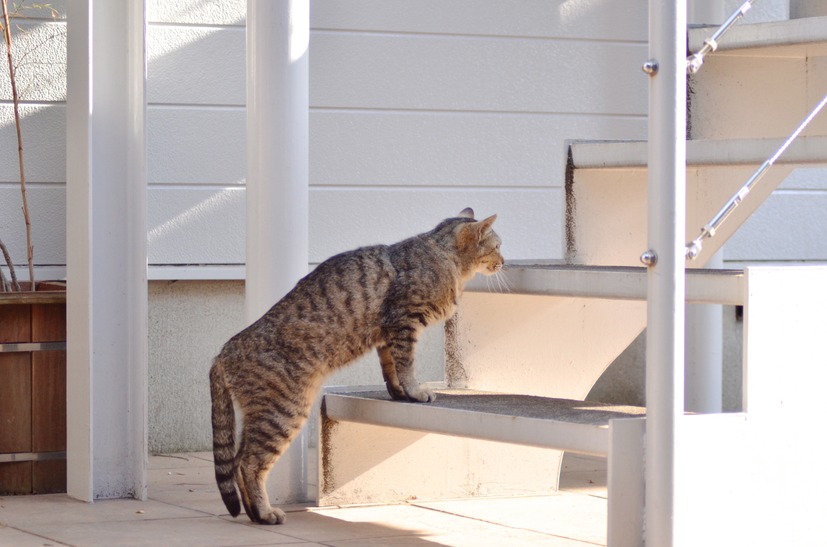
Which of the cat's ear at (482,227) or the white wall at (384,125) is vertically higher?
the white wall at (384,125)

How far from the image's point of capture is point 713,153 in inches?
156

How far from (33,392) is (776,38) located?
2.98 metres

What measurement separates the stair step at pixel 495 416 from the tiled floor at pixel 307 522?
14.2 inches

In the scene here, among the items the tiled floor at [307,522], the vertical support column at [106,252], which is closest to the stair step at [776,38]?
the tiled floor at [307,522]

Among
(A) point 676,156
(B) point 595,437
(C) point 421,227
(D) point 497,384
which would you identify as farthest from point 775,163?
(C) point 421,227

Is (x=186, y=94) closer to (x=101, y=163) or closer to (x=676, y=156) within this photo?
(x=101, y=163)

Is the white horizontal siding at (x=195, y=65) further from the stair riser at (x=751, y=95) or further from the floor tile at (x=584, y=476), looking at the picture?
the stair riser at (x=751, y=95)

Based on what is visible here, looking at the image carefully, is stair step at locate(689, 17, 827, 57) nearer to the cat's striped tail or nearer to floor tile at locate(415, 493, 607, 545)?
floor tile at locate(415, 493, 607, 545)

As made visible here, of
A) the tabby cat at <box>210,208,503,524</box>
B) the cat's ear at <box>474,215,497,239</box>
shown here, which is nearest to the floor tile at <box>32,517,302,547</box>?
the tabby cat at <box>210,208,503,524</box>

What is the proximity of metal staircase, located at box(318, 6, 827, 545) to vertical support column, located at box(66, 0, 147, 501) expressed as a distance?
31.0 inches

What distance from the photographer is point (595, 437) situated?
11.4 ft

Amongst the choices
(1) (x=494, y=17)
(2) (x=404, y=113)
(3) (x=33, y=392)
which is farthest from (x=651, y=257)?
(1) (x=494, y=17)

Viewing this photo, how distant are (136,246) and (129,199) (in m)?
0.18

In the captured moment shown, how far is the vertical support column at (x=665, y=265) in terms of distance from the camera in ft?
11.0
